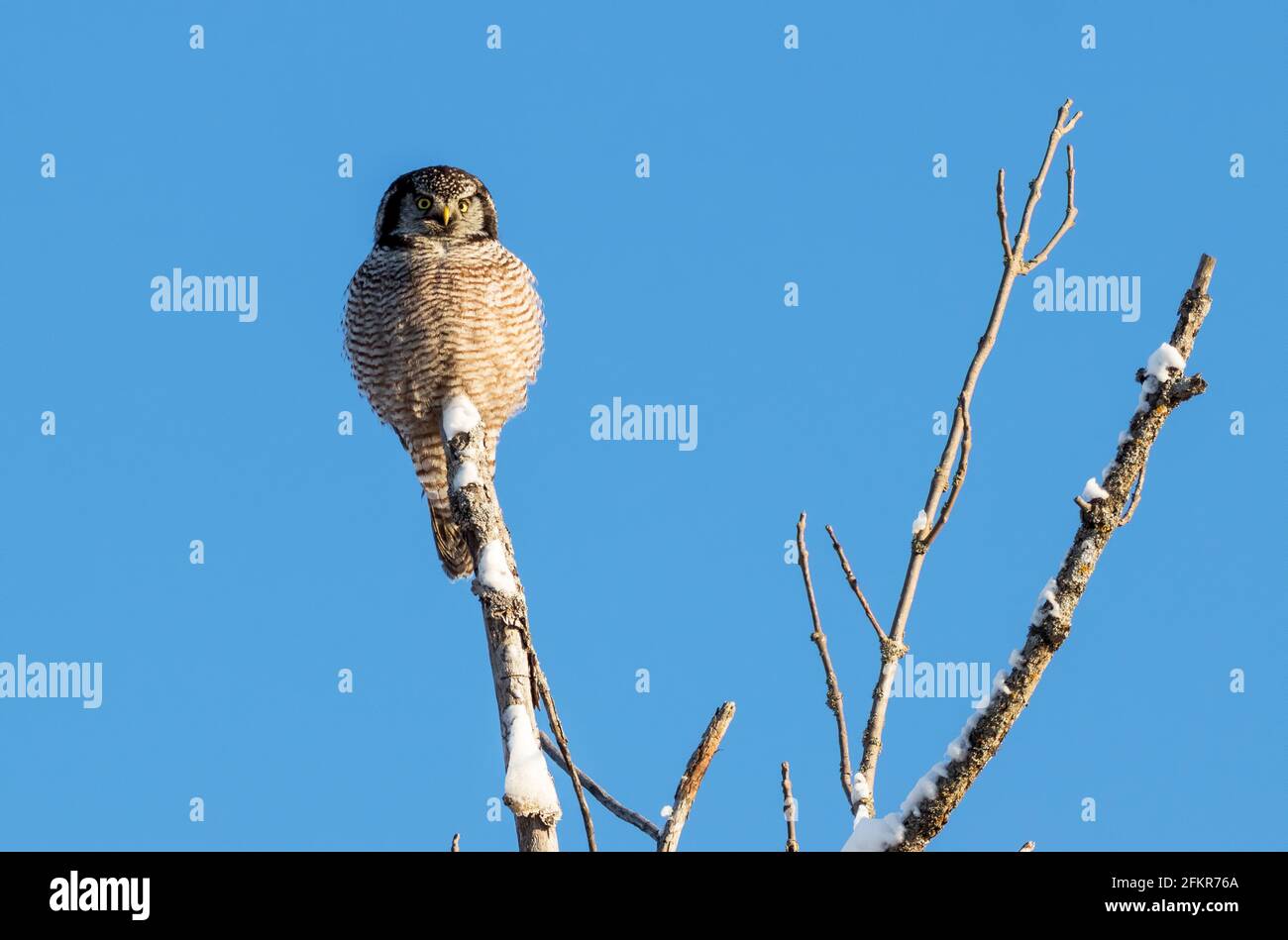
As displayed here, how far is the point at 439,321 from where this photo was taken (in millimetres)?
9250

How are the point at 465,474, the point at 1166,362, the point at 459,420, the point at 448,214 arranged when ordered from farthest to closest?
the point at 448,214
the point at 459,420
the point at 465,474
the point at 1166,362

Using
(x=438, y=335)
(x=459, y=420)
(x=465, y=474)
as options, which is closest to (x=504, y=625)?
(x=465, y=474)

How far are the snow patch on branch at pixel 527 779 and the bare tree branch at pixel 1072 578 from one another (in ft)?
3.72

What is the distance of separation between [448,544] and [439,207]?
2.11 m

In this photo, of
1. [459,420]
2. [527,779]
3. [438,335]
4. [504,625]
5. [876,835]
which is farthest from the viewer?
[438,335]

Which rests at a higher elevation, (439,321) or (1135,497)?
(439,321)

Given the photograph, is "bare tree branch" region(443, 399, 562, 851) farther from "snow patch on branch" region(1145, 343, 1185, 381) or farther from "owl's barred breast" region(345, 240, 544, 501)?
"owl's barred breast" region(345, 240, 544, 501)

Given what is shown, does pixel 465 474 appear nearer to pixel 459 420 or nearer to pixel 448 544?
pixel 459 420

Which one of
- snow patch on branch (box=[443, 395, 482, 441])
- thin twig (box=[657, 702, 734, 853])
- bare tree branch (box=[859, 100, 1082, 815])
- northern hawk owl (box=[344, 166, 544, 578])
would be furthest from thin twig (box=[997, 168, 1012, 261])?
northern hawk owl (box=[344, 166, 544, 578])

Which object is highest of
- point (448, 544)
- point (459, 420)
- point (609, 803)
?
point (459, 420)

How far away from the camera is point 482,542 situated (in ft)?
19.0

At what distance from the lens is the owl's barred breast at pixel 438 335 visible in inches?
365
